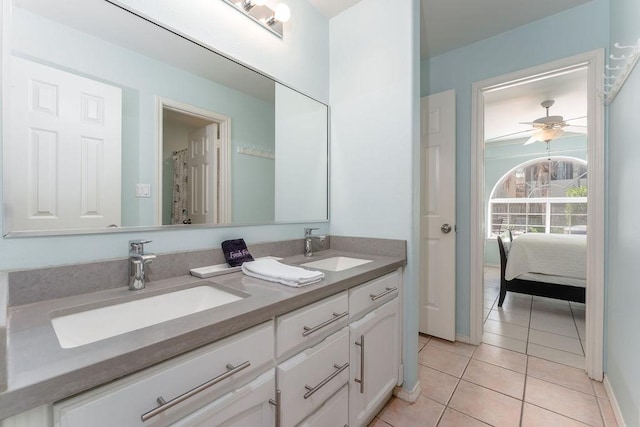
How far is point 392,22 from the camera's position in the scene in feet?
5.49

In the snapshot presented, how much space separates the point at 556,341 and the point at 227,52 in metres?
3.22

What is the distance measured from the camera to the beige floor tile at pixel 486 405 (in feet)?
4.85

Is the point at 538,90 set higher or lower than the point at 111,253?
higher

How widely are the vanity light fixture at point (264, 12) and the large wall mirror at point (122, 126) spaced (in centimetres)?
28

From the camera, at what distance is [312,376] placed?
999 millimetres

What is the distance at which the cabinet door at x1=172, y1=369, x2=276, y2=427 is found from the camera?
681 millimetres

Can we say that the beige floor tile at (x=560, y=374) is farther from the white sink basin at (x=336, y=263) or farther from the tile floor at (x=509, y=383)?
the white sink basin at (x=336, y=263)

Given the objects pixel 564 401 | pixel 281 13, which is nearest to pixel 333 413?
pixel 564 401

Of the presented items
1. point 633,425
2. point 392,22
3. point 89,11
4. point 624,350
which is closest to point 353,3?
point 392,22

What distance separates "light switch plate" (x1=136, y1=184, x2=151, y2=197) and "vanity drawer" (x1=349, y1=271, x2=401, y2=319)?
3.04ft

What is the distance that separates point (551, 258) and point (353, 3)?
3169 mm

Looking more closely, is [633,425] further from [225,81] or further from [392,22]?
[225,81]

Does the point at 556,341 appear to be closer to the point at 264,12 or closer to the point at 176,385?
the point at 176,385

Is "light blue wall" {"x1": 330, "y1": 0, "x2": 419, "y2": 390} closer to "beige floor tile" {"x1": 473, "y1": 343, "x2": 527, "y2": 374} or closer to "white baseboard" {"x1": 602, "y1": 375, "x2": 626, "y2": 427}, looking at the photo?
"beige floor tile" {"x1": 473, "y1": 343, "x2": 527, "y2": 374}
